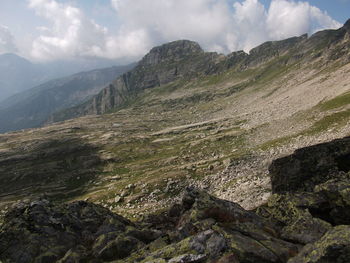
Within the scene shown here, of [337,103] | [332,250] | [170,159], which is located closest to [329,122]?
[337,103]

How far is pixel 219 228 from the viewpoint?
14.0m

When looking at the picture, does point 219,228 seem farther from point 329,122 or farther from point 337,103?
point 337,103

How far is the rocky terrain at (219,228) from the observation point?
1216cm

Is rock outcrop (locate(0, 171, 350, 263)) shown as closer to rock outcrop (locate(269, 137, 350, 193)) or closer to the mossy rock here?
the mossy rock

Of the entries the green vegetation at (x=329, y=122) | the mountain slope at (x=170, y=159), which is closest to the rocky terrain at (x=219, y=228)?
the mountain slope at (x=170, y=159)

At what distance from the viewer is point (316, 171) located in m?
19.3

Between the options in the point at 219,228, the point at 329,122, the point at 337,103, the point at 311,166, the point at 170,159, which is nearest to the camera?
the point at 219,228

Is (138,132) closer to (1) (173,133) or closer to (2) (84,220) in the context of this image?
(1) (173,133)

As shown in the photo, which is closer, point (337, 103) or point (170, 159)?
point (337, 103)

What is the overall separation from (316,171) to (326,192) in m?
3.73

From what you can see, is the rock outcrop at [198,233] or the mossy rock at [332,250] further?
the rock outcrop at [198,233]

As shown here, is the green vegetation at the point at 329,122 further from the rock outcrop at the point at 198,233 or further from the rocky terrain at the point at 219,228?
the rock outcrop at the point at 198,233

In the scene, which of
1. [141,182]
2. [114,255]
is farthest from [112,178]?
[114,255]

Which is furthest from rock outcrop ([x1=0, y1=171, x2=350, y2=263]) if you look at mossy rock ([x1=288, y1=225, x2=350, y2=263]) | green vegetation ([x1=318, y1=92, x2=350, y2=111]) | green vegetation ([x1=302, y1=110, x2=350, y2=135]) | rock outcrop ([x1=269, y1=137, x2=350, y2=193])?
green vegetation ([x1=318, y1=92, x2=350, y2=111])
